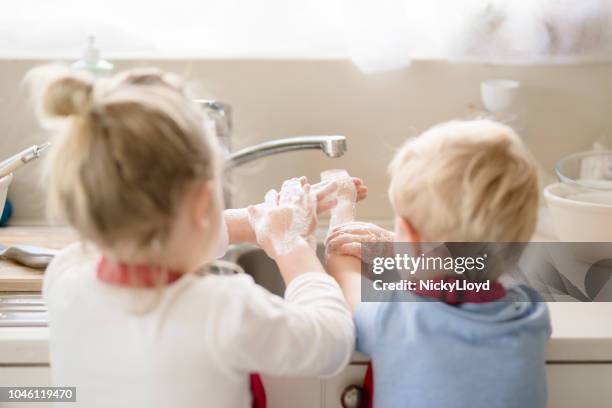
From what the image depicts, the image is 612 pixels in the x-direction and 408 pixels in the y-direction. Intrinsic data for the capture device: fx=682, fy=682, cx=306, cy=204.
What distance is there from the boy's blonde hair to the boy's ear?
0.24 meters

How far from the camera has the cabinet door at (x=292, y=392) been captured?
920mm

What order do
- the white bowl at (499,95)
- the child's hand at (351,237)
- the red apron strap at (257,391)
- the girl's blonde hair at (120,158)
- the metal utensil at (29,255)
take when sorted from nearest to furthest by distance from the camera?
the girl's blonde hair at (120,158) < the red apron strap at (257,391) < the child's hand at (351,237) < the metal utensil at (29,255) < the white bowl at (499,95)

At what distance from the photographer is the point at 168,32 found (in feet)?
5.06

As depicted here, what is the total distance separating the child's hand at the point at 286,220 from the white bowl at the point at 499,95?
25.0 inches

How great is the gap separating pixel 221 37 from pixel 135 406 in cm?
98

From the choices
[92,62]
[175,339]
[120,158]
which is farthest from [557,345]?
[92,62]

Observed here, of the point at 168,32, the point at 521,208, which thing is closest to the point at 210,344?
the point at 521,208

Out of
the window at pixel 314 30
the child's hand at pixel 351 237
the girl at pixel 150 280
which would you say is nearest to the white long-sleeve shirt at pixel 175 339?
the girl at pixel 150 280

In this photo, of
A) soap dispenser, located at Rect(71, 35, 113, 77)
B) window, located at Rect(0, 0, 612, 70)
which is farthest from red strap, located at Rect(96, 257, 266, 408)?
window, located at Rect(0, 0, 612, 70)

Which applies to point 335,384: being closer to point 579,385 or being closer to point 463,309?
point 463,309

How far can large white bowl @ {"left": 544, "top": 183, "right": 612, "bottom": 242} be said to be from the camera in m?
1.10

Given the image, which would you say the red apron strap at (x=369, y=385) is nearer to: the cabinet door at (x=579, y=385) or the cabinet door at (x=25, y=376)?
the cabinet door at (x=579, y=385)

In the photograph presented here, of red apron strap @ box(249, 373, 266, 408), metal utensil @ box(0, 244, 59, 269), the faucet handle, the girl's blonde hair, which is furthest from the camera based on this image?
the faucet handle

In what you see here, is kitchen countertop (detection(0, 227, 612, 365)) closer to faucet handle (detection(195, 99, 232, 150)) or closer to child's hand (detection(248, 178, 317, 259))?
child's hand (detection(248, 178, 317, 259))
